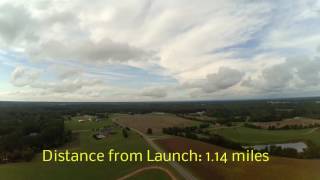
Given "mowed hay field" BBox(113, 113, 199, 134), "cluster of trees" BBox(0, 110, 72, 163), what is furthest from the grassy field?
"mowed hay field" BBox(113, 113, 199, 134)

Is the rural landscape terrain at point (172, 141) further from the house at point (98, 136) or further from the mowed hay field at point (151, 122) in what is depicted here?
the house at point (98, 136)

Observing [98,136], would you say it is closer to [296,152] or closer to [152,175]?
[152,175]

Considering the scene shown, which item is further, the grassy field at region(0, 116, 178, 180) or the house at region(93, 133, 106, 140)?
the house at region(93, 133, 106, 140)

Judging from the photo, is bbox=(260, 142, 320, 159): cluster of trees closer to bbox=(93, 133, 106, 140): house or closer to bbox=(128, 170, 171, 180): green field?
bbox=(128, 170, 171, 180): green field

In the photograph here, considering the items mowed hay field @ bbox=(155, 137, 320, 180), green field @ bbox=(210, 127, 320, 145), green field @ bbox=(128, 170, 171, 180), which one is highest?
green field @ bbox=(210, 127, 320, 145)

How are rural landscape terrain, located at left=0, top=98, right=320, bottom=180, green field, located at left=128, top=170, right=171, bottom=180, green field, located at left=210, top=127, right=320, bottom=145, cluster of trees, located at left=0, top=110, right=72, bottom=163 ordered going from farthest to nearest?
green field, located at left=210, top=127, right=320, bottom=145 < cluster of trees, located at left=0, top=110, right=72, bottom=163 < rural landscape terrain, located at left=0, top=98, right=320, bottom=180 < green field, located at left=128, top=170, right=171, bottom=180

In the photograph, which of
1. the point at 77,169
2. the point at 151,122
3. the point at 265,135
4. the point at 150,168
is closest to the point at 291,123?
the point at 265,135

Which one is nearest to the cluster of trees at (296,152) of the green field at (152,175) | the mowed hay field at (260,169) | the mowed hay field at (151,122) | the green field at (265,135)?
the mowed hay field at (260,169)
